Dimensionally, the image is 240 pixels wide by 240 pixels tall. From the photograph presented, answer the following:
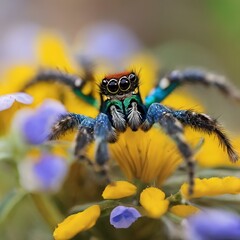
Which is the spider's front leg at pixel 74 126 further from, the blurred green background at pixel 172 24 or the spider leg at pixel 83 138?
the blurred green background at pixel 172 24

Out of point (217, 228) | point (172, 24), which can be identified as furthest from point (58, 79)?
point (172, 24)

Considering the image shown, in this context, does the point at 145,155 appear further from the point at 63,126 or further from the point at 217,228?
the point at 217,228

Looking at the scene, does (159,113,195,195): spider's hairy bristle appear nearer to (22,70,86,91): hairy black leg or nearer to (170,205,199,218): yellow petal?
(170,205,199,218): yellow petal

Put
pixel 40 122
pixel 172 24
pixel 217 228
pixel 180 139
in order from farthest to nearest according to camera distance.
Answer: pixel 172 24 → pixel 40 122 → pixel 180 139 → pixel 217 228

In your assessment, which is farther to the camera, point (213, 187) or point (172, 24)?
point (172, 24)

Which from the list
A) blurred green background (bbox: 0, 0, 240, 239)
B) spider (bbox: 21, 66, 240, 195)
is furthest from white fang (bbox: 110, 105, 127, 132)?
blurred green background (bbox: 0, 0, 240, 239)

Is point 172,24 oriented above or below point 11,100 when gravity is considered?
below

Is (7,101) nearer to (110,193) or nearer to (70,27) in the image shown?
(110,193)

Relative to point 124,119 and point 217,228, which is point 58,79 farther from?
point 217,228

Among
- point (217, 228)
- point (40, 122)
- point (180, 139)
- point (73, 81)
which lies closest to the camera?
point (217, 228)
